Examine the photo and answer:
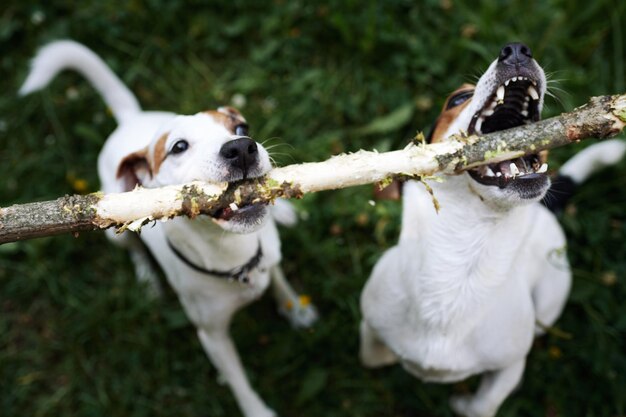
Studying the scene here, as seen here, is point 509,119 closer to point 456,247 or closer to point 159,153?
point 456,247

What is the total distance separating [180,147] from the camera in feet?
8.68

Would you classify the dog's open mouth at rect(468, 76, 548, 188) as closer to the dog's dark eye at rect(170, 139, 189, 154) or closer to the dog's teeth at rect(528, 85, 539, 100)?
the dog's teeth at rect(528, 85, 539, 100)

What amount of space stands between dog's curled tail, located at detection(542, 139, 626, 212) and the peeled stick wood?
1.49 meters

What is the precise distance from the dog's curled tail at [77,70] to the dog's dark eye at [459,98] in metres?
2.39

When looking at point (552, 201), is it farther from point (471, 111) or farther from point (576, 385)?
point (471, 111)

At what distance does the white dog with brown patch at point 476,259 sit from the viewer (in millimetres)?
2332

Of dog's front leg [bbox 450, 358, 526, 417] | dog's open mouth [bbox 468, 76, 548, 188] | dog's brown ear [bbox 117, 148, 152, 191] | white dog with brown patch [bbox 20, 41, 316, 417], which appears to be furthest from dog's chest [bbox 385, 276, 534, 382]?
dog's brown ear [bbox 117, 148, 152, 191]

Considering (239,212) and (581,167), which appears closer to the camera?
(239,212)

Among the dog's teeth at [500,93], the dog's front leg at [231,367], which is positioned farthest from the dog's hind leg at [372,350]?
the dog's teeth at [500,93]

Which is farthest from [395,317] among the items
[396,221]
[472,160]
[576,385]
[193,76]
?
[193,76]

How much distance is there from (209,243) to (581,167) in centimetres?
256

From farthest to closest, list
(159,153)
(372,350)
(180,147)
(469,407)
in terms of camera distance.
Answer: (372,350) → (469,407) → (159,153) → (180,147)

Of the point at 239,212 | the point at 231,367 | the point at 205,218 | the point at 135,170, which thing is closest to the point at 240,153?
the point at 239,212

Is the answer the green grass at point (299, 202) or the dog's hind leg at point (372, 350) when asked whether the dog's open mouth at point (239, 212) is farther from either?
the green grass at point (299, 202)
